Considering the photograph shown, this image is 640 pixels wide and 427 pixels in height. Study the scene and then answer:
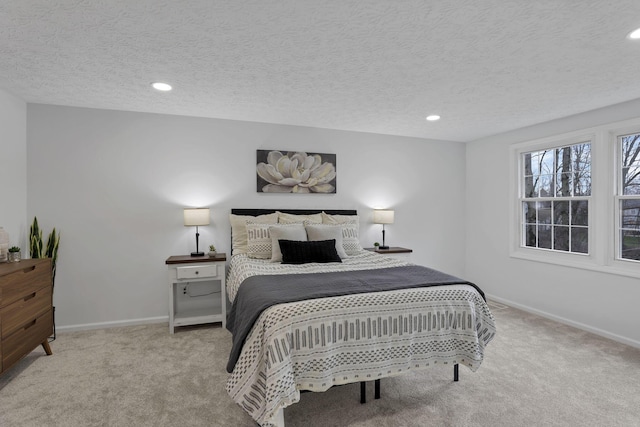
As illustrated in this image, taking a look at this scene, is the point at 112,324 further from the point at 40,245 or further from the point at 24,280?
the point at 24,280

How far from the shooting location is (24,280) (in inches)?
95.0

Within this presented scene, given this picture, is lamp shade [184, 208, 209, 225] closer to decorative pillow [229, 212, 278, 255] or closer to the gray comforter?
decorative pillow [229, 212, 278, 255]

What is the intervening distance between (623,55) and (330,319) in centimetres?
270

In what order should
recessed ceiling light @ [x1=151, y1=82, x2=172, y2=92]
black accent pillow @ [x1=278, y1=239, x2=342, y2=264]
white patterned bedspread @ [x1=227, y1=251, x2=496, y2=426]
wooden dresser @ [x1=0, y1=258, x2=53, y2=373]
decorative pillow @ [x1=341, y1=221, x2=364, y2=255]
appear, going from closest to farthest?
white patterned bedspread @ [x1=227, y1=251, x2=496, y2=426] → wooden dresser @ [x1=0, y1=258, x2=53, y2=373] → recessed ceiling light @ [x1=151, y1=82, x2=172, y2=92] → black accent pillow @ [x1=278, y1=239, x2=342, y2=264] → decorative pillow @ [x1=341, y1=221, x2=364, y2=255]

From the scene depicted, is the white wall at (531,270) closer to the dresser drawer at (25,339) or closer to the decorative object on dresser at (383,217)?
the decorative object on dresser at (383,217)

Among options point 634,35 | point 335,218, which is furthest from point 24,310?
point 634,35

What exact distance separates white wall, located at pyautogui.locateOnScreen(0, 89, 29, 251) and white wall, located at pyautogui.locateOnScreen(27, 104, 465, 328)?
0.26 feet

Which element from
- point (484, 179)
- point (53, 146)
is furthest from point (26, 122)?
point (484, 179)

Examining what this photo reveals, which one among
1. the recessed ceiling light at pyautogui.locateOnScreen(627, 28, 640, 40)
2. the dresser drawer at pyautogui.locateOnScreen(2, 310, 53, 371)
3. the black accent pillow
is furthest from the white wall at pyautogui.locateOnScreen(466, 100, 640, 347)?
the dresser drawer at pyautogui.locateOnScreen(2, 310, 53, 371)

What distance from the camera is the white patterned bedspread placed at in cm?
167

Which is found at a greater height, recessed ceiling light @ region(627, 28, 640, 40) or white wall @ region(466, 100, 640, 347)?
recessed ceiling light @ region(627, 28, 640, 40)

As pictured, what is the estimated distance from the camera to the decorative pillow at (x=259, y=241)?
3.28 m

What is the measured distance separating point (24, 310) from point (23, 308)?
2 cm

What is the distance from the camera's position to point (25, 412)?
2.00m
